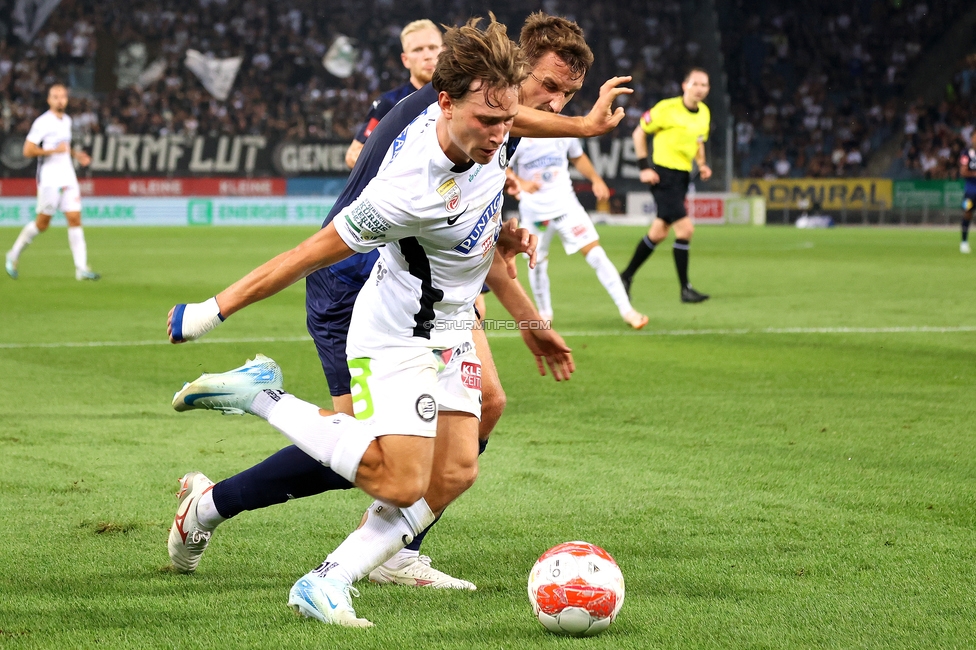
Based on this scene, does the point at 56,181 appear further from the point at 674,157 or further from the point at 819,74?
the point at 819,74

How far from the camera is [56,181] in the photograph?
15.7 meters

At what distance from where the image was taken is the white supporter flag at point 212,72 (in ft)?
119

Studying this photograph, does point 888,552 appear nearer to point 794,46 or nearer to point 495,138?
point 495,138

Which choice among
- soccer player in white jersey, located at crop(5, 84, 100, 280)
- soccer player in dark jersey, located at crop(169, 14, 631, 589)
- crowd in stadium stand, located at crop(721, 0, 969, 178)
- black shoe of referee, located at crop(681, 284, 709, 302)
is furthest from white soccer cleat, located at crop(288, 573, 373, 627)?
crowd in stadium stand, located at crop(721, 0, 969, 178)

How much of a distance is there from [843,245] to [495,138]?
69.8 feet

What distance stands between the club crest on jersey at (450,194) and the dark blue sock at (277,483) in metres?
0.95

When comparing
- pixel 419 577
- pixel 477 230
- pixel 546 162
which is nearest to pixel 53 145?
pixel 546 162

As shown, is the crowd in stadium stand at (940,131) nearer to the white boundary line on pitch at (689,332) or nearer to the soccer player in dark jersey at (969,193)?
the soccer player in dark jersey at (969,193)

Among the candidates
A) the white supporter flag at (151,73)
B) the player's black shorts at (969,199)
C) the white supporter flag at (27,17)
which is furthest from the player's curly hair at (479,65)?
the white supporter flag at (27,17)

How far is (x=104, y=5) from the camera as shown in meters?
36.6

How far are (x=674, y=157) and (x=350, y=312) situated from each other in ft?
29.7

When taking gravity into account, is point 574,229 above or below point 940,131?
below

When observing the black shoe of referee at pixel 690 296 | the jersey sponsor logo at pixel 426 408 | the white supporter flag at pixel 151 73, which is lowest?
the black shoe of referee at pixel 690 296

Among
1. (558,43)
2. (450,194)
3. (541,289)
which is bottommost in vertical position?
(541,289)
